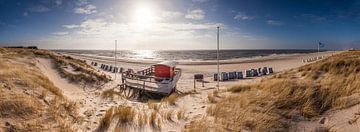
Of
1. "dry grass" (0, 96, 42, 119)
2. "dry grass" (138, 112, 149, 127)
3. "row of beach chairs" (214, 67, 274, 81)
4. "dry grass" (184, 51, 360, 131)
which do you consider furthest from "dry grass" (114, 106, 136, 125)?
"row of beach chairs" (214, 67, 274, 81)

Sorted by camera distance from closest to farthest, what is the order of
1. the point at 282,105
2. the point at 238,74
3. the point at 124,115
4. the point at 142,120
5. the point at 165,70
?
the point at 142,120 < the point at 124,115 < the point at 282,105 < the point at 165,70 < the point at 238,74

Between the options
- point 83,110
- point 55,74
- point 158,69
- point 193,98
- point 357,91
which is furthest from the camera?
point 55,74

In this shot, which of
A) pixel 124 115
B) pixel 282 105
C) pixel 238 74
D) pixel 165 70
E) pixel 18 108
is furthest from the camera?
pixel 238 74

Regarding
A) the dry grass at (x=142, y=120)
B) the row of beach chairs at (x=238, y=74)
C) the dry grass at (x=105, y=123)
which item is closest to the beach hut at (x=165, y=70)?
the row of beach chairs at (x=238, y=74)

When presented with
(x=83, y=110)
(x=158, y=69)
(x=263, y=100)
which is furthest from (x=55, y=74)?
(x=263, y=100)

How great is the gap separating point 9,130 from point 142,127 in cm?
321

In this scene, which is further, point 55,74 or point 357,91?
point 55,74

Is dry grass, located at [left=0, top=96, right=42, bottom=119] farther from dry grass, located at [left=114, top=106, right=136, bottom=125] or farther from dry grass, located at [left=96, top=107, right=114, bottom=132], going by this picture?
dry grass, located at [left=114, top=106, right=136, bottom=125]

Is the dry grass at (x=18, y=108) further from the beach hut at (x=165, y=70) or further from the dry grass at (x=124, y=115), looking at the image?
the beach hut at (x=165, y=70)

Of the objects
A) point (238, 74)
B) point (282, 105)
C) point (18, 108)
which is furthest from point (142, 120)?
point (238, 74)

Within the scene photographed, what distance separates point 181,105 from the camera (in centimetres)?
1122

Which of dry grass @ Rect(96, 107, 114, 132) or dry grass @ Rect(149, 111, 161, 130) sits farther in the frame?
dry grass @ Rect(149, 111, 161, 130)

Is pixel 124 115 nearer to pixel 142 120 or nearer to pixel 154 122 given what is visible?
pixel 142 120

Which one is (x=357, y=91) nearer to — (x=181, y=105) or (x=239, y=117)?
(x=239, y=117)
